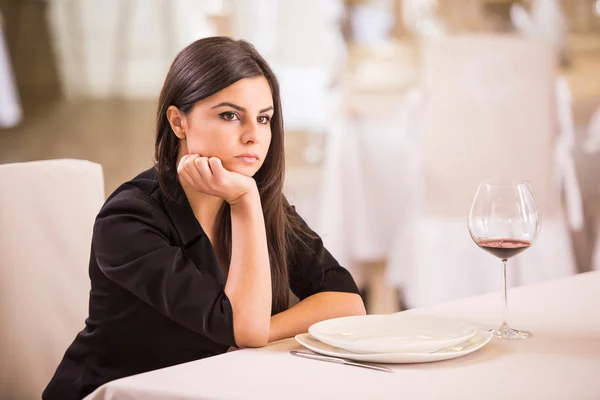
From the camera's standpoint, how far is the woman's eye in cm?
127

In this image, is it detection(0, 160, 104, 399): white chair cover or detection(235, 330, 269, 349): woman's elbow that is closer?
detection(235, 330, 269, 349): woman's elbow

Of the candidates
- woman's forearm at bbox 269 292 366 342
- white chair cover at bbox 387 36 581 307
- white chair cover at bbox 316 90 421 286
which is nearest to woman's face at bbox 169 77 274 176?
woman's forearm at bbox 269 292 366 342

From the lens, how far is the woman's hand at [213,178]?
1213 millimetres

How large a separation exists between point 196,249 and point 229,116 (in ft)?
0.71

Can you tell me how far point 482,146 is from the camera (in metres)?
3.09

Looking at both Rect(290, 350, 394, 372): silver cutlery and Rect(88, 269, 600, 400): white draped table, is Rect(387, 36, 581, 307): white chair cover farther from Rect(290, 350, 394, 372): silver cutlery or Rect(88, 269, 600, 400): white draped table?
Rect(290, 350, 394, 372): silver cutlery

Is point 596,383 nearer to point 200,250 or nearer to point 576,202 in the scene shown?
point 200,250

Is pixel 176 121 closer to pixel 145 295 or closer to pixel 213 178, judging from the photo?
pixel 213 178

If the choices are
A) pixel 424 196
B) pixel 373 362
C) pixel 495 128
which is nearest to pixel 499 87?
pixel 495 128

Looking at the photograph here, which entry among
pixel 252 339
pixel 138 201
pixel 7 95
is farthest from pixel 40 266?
pixel 7 95

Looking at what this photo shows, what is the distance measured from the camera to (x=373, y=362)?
963 millimetres

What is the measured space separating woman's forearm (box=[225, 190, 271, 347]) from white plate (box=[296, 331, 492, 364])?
0.07 metres

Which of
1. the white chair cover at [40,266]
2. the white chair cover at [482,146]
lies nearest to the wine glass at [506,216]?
the white chair cover at [40,266]

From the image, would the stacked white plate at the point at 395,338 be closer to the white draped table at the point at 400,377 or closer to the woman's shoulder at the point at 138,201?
the white draped table at the point at 400,377
